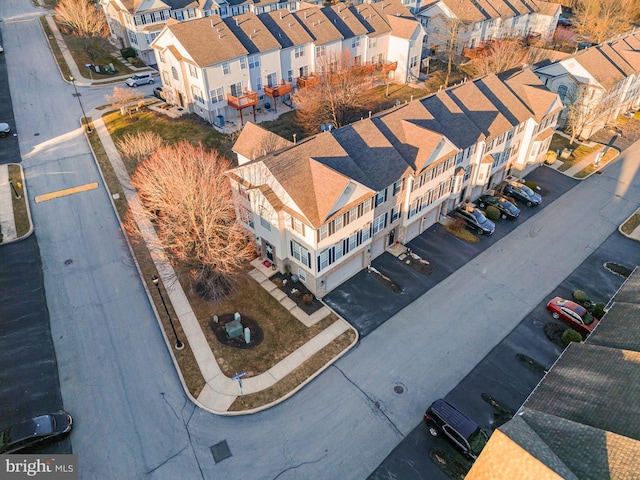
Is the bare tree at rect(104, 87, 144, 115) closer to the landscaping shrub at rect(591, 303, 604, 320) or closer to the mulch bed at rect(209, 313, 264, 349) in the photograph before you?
the mulch bed at rect(209, 313, 264, 349)

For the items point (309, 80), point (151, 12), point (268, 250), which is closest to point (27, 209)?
point (268, 250)

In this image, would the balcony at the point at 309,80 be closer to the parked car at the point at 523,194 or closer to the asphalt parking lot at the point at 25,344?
the parked car at the point at 523,194

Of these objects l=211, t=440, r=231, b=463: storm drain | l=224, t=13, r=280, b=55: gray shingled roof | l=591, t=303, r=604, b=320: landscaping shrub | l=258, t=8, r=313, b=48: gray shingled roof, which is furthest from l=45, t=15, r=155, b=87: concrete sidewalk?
l=591, t=303, r=604, b=320: landscaping shrub

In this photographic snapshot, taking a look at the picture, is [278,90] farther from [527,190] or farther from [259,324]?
[259,324]

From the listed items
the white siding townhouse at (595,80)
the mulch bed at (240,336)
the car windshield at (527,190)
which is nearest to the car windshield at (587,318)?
the car windshield at (527,190)

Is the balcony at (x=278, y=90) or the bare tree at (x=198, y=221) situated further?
the balcony at (x=278, y=90)

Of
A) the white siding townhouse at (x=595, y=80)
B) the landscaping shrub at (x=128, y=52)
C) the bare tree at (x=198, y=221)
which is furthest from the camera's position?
the landscaping shrub at (x=128, y=52)

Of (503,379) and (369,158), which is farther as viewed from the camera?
(369,158)
